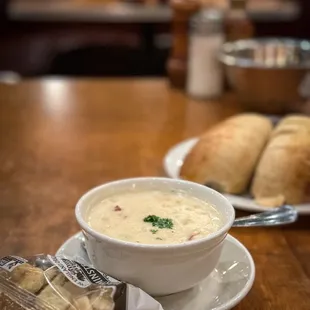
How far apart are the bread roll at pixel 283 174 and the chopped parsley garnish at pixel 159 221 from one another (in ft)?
0.94

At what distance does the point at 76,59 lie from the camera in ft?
7.99

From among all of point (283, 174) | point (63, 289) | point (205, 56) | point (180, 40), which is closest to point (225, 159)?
point (283, 174)

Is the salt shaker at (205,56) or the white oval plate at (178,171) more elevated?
the salt shaker at (205,56)

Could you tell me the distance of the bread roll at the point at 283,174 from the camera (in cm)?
97

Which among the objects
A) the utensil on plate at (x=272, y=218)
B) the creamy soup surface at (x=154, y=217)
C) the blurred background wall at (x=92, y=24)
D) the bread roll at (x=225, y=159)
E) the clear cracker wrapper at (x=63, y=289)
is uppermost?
the creamy soup surface at (x=154, y=217)

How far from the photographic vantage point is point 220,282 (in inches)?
28.8

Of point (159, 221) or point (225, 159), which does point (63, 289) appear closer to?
point (159, 221)

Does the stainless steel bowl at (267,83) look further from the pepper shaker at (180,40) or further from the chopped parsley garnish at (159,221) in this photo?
the chopped parsley garnish at (159,221)

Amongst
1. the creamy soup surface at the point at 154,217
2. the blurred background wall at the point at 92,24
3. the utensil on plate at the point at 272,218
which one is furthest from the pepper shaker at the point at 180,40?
the blurred background wall at the point at 92,24

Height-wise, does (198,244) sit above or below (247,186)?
above

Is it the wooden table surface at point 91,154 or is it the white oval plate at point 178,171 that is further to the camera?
the white oval plate at point 178,171

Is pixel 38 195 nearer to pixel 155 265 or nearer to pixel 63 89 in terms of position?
pixel 155 265

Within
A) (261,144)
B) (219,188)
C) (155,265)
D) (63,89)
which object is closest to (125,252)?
(155,265)

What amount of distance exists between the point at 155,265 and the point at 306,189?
411mm
